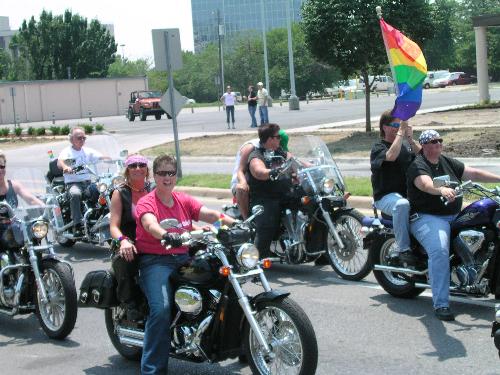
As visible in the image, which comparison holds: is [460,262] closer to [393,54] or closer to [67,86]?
[393,54]

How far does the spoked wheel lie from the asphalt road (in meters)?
0.27

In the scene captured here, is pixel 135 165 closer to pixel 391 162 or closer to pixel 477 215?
pixel 391 162

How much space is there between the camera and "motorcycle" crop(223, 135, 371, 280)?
909 centimetres

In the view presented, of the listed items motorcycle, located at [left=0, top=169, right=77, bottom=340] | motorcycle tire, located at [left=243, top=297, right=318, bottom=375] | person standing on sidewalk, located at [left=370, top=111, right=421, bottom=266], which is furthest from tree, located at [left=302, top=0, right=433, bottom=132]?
motorcycle tire, located at [left=243, top=297, right=318, bottom=375]

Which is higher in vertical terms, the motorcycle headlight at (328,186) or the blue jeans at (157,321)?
the motorcycle headlight at (328,186)

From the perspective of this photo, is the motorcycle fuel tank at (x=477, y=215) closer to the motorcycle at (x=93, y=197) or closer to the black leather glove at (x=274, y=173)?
the black leather glove at (x=274, y=173)

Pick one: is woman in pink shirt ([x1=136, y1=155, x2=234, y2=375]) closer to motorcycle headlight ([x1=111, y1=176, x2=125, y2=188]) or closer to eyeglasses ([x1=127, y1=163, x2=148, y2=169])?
eyeglasses ([x1=127, y1=163, x2=148, y2=169])

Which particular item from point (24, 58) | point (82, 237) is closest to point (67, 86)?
point (24, 58)

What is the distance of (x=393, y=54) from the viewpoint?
7727 millimetres

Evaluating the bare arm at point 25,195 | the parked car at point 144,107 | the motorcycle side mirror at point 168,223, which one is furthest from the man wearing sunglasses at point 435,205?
the parked car at point 144,107

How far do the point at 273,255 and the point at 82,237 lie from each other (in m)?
3.36

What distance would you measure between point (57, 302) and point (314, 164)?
3697mm

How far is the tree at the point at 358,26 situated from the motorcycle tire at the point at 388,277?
15607 millimetres

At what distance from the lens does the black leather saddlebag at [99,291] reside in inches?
242
